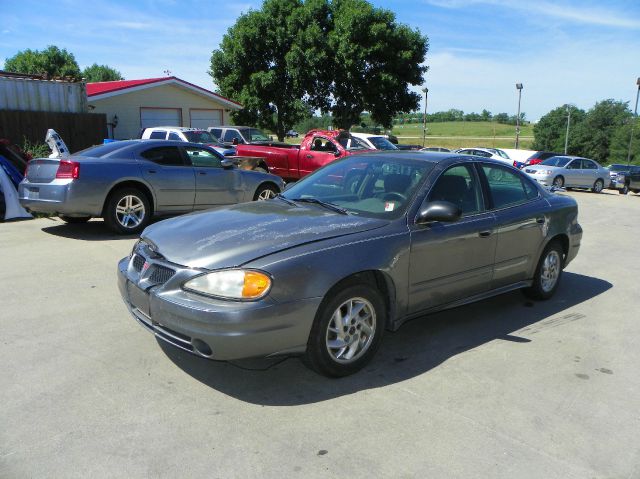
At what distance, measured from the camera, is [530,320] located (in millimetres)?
5074

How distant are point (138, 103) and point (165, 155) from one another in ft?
52.2

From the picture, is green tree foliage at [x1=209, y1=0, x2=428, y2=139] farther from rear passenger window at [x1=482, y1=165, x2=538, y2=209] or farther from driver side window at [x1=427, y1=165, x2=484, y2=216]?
driver side window at [x1=427, y1=165, x2=484, y2=216]

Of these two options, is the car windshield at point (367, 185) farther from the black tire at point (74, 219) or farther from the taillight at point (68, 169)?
the black tire at point (74, 219)

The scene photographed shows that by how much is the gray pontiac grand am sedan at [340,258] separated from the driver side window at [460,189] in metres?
0.01

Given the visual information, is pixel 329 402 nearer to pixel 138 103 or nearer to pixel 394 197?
pixel 394 197

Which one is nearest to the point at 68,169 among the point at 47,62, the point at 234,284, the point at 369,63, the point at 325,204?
the point at 325,204

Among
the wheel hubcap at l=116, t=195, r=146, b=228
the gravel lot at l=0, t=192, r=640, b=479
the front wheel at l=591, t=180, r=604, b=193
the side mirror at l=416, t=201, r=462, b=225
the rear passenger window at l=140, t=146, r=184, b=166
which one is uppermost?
the rear passenger window at l=140, t=146, r=184, b=166

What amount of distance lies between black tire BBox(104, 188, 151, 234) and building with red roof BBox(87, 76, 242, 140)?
533 inches

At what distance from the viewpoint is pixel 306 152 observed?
1561 cm

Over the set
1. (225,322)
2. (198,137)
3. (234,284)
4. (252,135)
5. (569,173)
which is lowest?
(569,173)

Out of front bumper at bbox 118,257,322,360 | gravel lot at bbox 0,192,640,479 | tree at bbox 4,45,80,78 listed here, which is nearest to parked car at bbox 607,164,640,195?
gravel lot at bbox 0,192,640,479

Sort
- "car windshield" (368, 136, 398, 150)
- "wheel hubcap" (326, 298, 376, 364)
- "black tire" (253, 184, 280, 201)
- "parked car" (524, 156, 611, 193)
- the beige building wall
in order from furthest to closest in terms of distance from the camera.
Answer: the beige building wall, "parked car" (524, 156, 611, 193), "car windshield" (368, 136, 398, 150), "black tire" (253, 184, 280, 201), "wheel hubcap" (326, 298, 376, 364)

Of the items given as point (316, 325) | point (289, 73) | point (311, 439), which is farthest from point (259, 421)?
point (289, 73)

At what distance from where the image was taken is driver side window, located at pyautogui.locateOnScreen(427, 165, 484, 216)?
14.2 ft
